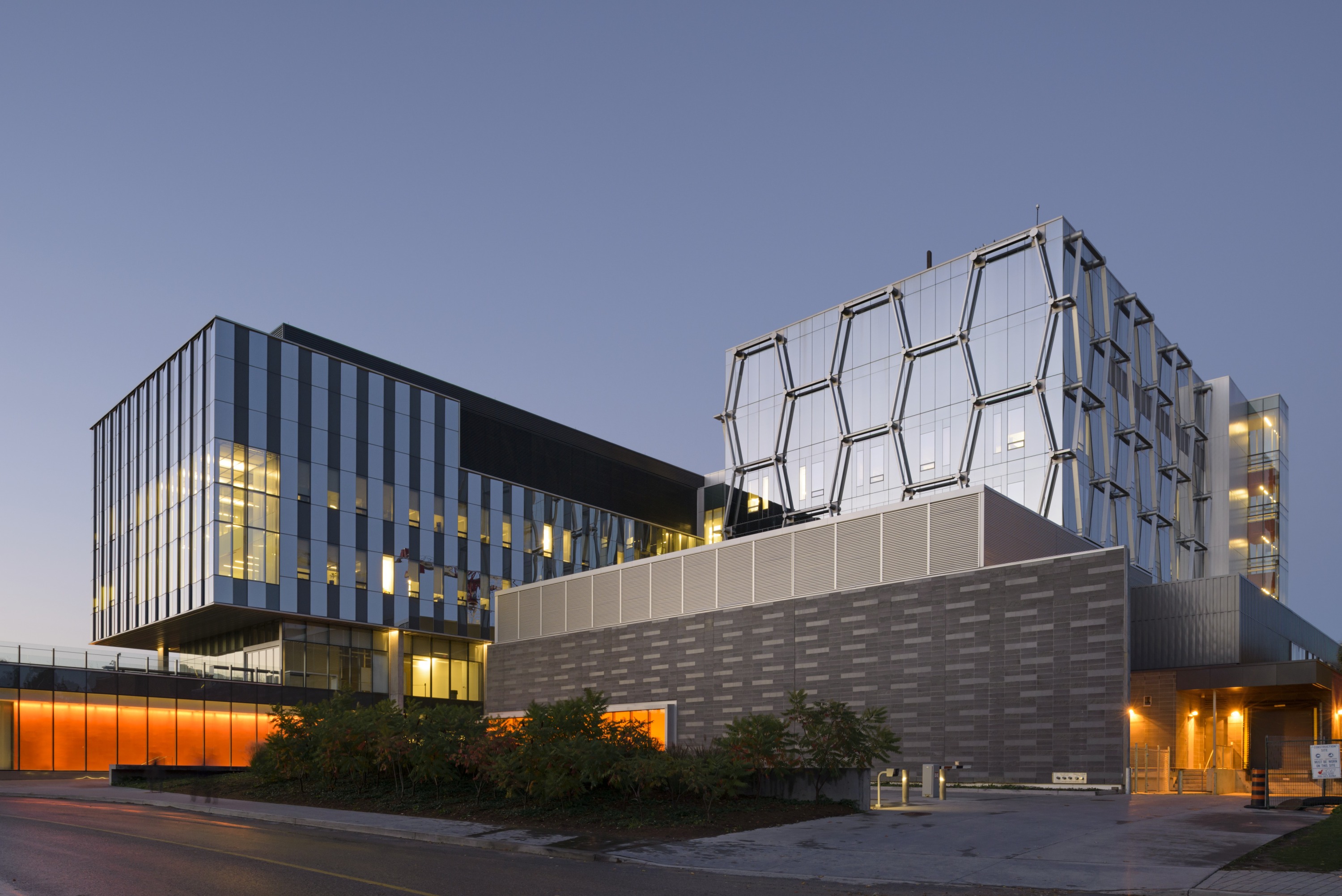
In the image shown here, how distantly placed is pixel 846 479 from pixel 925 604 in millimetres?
26268

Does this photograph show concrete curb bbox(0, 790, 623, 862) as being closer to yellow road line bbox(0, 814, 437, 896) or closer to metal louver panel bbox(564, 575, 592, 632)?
yellow road line bbox(0, 814, 437, 896)

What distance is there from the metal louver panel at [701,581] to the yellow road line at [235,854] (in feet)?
96.2

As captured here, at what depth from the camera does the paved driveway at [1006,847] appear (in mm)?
14156

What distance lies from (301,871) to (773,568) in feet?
105

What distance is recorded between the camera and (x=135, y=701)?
166 ft

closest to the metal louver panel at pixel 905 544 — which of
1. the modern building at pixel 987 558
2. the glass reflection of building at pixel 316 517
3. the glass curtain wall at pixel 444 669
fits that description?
the modern building at pixel 987 558

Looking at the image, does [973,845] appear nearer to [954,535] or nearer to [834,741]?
[834,741]

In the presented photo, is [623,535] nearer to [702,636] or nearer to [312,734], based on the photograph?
[702,636]

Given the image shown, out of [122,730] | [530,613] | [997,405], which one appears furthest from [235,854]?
[997,405]

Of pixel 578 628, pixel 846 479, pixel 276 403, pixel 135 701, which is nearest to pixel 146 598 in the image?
pixel 135 701

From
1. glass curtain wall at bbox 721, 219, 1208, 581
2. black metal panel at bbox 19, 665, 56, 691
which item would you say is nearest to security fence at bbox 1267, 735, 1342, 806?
glass curtain wall at bbox 721, 219, 1208, 581

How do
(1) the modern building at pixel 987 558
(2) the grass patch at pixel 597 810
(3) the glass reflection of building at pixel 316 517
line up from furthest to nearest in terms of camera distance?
1. (3) the glass reflection of building at pixel 316 517
2. (1) the modern building at pixel 987 558
3. (2) the grass patch at pixel 597 810

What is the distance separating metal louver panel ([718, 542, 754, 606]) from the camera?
45594mm

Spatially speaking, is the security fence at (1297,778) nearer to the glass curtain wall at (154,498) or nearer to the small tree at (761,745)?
the small tree at (761,745)
